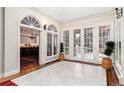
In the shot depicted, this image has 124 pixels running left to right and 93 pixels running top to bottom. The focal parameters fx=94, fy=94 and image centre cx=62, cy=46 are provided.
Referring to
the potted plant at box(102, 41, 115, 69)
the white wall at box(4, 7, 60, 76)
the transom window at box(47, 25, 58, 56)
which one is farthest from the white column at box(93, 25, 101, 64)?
the white wall at box(4, 7, 60, 76)

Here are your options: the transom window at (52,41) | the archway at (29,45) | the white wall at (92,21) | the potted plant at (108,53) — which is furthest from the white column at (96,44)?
the archway at (29,45)

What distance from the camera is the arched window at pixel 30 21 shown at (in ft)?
13.2

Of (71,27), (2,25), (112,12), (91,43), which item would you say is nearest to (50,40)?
(71,27)

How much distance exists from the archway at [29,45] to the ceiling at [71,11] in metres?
0.81

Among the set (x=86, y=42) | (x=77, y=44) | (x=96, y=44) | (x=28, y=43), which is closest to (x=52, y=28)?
(x=77, y=44)

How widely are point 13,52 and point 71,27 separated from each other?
419 centimetres

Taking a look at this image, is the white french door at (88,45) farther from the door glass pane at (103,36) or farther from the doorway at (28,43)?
the doorway at (28,43)

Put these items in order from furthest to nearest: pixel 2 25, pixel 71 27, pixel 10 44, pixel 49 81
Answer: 1. pixel 71 27
2. pixel 10 44
3. pixel 2 25
4. pixel 49 81

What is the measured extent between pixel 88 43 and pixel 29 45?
18.4 ft

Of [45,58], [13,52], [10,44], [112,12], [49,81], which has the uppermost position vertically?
[112,12]

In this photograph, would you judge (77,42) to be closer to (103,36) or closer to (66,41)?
(66,41)

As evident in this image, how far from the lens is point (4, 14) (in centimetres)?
313

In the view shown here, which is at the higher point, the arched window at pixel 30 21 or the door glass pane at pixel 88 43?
the arched window at pixel 30 21
